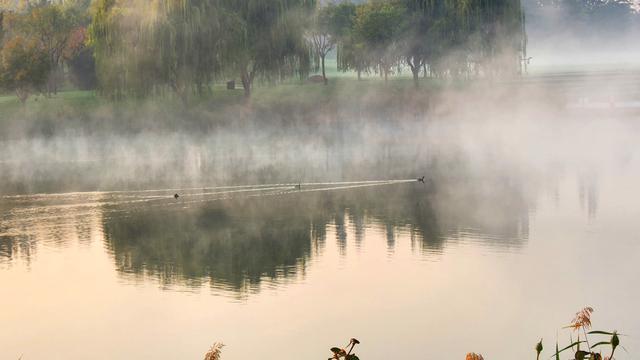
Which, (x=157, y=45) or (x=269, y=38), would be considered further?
(x=269, y=38)

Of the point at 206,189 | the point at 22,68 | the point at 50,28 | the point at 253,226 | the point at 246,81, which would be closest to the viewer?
the point at 253,226

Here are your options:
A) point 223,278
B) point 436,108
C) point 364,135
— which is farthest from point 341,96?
point 223,278

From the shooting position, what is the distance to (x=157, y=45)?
52.3 m

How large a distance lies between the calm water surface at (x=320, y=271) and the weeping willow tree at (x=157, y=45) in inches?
817

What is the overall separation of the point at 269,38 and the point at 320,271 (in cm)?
3708

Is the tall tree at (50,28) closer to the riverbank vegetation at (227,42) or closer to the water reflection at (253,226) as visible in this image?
the riverbank vegetation at (227,42)

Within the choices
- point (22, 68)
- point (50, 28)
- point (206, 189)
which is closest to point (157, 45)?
point (22, 68)

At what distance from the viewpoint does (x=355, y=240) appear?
2347cm

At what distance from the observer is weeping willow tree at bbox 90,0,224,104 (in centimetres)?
5225

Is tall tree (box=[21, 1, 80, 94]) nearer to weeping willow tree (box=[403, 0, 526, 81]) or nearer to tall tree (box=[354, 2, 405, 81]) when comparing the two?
tall tree (box=[354, 2, 405, 81])

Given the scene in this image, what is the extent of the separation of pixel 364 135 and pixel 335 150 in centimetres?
805

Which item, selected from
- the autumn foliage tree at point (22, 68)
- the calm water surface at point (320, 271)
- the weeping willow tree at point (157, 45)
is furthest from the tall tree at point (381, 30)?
the calm water surface at point (320, 271)

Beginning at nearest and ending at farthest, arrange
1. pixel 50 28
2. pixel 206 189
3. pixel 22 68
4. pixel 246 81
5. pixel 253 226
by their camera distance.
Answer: pixel 253 226
pixel 206 189
pixel 246 81
pixel 22 68
pixel 50 28

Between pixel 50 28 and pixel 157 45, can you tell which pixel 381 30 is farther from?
pixel 157 45
